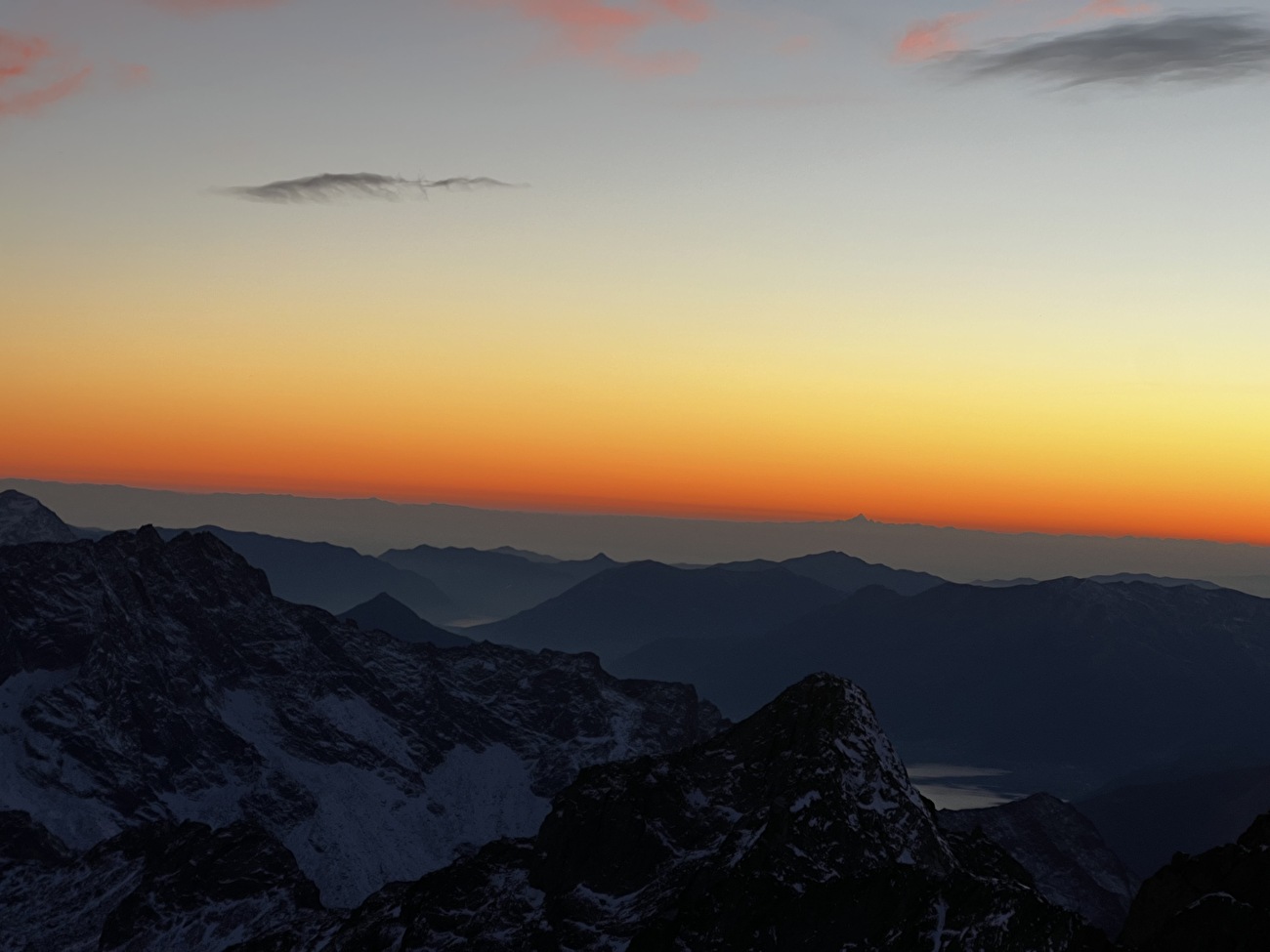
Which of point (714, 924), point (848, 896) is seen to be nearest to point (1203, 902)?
point (848, 896)

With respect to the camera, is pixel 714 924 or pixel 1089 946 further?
pixel 714 924

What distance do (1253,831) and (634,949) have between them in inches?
3413

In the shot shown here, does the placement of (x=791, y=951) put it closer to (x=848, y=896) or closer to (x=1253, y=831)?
(x=848, y=896)

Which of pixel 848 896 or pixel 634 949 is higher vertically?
pixel 848 896

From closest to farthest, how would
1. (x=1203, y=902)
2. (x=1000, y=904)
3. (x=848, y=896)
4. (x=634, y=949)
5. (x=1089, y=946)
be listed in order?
(x=1203, y=902), (x=1089, y=946), (x=1000, y=904), (x=848, y=896), (x=634, y=949)

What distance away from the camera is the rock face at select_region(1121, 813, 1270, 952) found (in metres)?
122

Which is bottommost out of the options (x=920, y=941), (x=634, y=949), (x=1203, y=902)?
(x=634, y=949)

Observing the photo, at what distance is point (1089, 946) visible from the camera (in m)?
134

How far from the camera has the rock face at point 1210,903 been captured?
122 m

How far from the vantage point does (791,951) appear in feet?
588

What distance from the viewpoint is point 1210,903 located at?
408 ft

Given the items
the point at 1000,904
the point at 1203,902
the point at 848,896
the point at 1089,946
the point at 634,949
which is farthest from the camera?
the point at 634,949

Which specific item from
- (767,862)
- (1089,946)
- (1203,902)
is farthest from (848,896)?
(1203,902)

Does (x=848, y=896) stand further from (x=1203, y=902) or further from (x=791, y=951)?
(x=1203, y=902)
